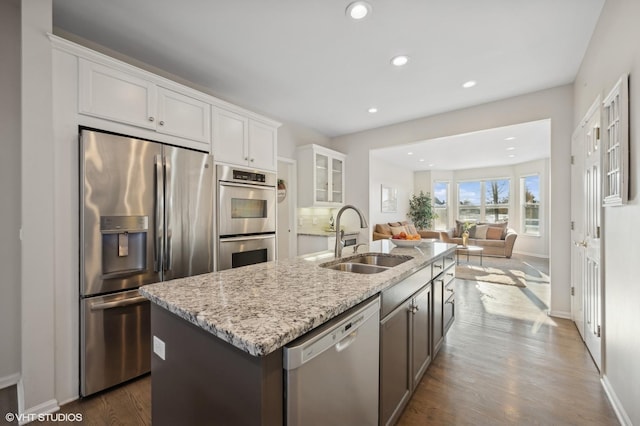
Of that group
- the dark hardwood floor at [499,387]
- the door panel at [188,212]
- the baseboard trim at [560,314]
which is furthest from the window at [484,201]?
the door panel at [188,212]

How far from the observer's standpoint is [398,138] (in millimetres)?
4570

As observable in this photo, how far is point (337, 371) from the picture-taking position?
100 cm

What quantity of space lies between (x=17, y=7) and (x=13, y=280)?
1.99 meters

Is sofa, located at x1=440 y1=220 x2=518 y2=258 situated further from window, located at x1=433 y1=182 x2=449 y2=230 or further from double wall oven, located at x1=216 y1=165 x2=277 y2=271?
double wall oven, located at x1=216 y1=165 x2=277 y2=271

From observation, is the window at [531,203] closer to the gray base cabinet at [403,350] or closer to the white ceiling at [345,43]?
the white ceiling at [345,43]

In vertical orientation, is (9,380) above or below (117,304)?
below

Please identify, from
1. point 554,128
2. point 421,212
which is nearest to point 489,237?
point 421,212

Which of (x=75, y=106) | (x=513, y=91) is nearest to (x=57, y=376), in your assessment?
(x=75, y=106)

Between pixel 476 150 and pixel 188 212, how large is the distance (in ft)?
21.2

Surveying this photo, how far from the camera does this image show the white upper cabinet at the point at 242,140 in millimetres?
2666

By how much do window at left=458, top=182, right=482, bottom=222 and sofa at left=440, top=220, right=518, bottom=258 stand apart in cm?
109

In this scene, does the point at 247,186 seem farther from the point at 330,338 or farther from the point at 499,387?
the point at 499,387

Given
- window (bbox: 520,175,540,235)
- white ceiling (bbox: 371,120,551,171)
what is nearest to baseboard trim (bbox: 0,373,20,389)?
white ceiling (bbox: 371,120,551,171)

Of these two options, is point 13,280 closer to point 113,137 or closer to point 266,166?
point 113,137
